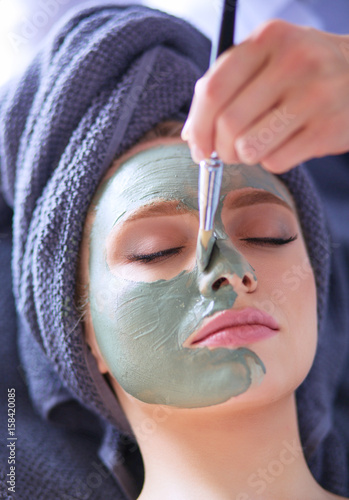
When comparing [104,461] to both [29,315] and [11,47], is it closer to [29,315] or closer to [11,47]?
[29,315]

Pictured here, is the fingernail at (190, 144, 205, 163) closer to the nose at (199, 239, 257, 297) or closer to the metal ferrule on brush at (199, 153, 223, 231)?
the metal ferrule on brush at (199, 153, 223, 231)

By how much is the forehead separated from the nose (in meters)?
0.11

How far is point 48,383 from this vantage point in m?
1.15

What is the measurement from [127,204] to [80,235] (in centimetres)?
12

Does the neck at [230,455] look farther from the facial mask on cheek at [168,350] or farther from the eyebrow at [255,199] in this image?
the eyebrow at [255,199]

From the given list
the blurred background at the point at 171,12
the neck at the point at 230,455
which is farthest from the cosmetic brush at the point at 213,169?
the blurred background at the point at 171,12

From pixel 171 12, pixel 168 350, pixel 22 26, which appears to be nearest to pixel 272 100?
pixel 168 350

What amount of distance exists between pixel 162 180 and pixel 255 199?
0.17 meters

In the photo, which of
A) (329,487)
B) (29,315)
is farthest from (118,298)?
(329,487)

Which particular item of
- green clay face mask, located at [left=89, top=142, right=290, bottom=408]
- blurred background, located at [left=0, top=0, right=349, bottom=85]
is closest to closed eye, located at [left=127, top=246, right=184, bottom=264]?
green clay face mask, located at [left=89, top=142, right=290, bottom=408]

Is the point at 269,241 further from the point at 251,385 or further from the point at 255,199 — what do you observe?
the point at 251,385

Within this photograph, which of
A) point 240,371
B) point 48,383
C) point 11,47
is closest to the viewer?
point 240,371

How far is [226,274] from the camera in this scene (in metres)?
0.74

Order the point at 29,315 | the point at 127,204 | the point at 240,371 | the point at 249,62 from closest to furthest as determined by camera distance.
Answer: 1. the point at 249,62
2. the point at 240,371
3. the point at 127,204
4. the point at 29,315
